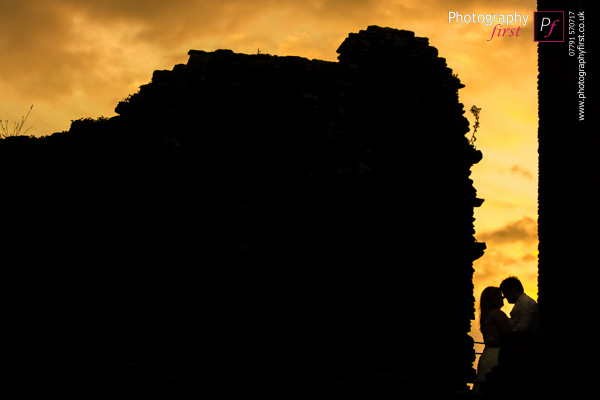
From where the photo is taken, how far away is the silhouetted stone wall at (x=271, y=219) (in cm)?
1468

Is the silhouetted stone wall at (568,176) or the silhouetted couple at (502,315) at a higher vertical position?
the silhouetted stone wall at (568,176)

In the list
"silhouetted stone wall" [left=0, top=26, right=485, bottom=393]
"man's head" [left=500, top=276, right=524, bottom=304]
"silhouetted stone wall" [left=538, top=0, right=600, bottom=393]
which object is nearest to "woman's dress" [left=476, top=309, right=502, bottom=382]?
"man's head" [left=500, top=276, right=524, bottom=304]

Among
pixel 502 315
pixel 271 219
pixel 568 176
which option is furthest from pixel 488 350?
pixel 568 176

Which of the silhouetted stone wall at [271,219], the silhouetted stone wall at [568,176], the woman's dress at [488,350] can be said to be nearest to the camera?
the woman's dress at [488,350]

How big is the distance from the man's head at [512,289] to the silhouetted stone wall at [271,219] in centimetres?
368

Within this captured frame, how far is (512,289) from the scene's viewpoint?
10.6 m

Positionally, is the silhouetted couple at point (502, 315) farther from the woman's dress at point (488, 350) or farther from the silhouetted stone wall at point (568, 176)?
the silhouetted stone wall at point (568, 176)

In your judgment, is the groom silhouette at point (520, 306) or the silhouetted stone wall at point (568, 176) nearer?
the groom silhouette at point (520, 306)

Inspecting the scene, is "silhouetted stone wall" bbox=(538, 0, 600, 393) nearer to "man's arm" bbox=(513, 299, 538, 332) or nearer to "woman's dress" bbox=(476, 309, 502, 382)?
"woman's dress" bbox=(476, 309, 502, 382)

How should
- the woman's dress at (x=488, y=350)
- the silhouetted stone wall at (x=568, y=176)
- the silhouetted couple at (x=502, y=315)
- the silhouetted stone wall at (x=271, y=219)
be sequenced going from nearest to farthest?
the silhouetted couple at (x=502, y=315)
the woman's dress at (x=488, y=350)
the silhouetted stone wall at (x=271, y=219)
the silhouetted stone wall at (x=568, y=176)

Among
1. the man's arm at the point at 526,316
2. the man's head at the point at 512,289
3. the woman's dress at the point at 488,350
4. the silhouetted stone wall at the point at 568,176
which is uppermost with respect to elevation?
the silhouetted stone wall at the point at 568,176

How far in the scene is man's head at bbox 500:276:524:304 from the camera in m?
10.6

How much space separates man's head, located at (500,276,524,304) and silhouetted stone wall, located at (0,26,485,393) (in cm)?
368

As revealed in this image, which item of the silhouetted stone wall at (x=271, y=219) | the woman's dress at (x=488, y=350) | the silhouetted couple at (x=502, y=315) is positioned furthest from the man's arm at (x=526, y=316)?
the silhouetted stone wall at (x=271, y=219)
